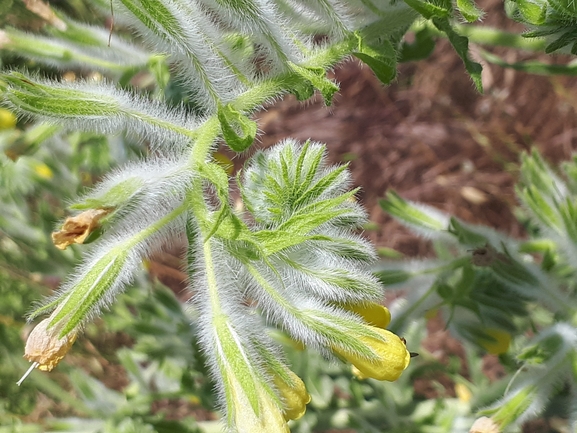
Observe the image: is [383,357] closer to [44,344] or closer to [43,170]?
[44,344]

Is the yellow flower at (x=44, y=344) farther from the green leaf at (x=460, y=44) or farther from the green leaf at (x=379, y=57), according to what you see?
the green leaf at (x=460, y=44)

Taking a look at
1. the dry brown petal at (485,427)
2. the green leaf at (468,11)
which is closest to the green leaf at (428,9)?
the green leaf at (468,11)

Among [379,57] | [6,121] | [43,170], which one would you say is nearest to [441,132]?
[43,170]

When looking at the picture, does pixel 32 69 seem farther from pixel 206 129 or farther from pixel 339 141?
pixel 339 141

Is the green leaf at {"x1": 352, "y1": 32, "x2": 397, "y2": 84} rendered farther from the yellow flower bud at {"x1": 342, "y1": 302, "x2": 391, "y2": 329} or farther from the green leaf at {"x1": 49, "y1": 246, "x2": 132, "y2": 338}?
the green leaf at {"x1": 49, "y1": 246, "x2": 132, "y2": 338}

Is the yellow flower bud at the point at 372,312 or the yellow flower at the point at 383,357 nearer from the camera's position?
the yellow flower at the point at 383,357

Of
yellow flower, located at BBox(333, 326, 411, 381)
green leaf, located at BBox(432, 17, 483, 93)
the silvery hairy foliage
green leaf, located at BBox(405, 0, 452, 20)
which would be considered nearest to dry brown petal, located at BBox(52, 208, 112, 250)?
the silvery hairy foliage
